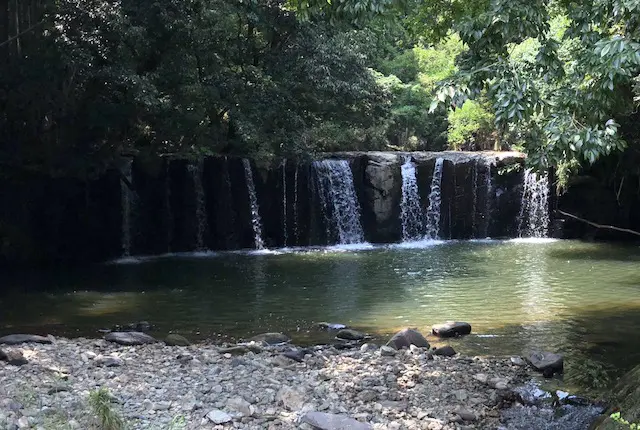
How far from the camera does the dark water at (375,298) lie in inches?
379

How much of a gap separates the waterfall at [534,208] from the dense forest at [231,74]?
2.11 meters

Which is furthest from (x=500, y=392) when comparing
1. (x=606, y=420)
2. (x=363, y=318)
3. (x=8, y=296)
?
(x=8, y=296)

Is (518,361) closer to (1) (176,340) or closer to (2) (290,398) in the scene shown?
(2) (290,398)

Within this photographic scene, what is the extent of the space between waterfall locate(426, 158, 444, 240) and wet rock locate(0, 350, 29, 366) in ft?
51.4

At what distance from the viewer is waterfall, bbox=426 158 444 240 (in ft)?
71.1

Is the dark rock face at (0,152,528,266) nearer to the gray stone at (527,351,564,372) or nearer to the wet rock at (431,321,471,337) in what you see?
the wet rock at (431,321,471,337)

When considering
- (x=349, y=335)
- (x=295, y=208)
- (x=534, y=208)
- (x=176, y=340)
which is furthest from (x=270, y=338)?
(x=534, y=208)

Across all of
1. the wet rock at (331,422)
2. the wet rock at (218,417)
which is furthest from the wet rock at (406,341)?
the wet rock at (218,417)

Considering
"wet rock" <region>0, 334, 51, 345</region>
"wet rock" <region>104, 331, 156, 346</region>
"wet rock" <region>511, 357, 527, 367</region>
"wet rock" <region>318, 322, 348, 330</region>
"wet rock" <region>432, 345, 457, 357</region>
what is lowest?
"wet rock" <region>511, 357, 527, 367</region>

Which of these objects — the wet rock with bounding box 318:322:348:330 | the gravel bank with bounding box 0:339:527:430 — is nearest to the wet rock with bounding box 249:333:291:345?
the gravel bank with bounding box 0:339:527:430

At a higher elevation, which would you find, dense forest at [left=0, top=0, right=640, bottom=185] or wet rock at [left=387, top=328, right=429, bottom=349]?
dense forest at [left=0, top=0, right=640, bottom=185]

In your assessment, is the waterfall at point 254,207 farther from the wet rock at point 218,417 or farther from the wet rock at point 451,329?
the wet rock at point 218,417

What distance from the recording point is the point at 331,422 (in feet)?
18.0

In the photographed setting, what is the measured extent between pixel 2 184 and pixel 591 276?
13459mm
